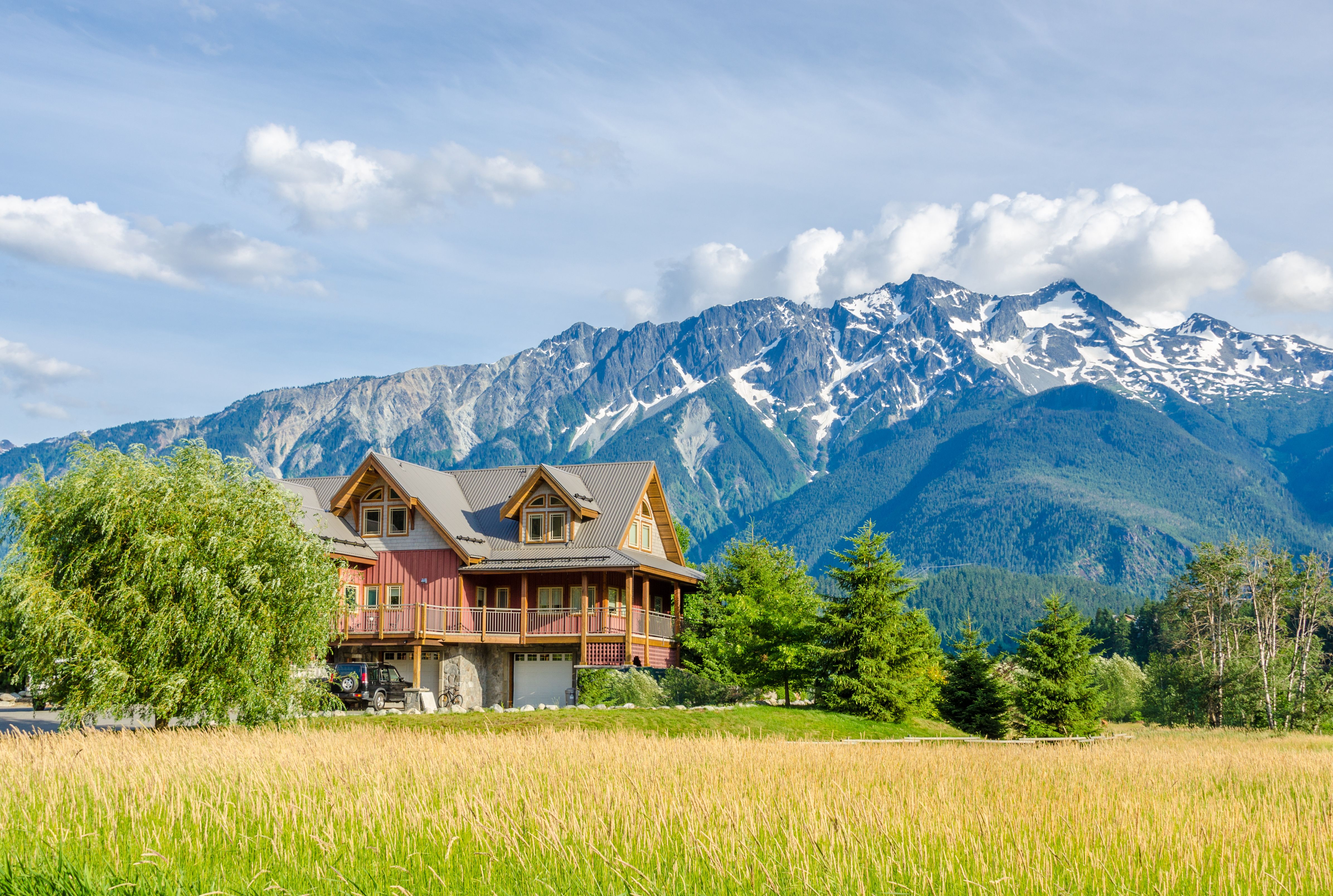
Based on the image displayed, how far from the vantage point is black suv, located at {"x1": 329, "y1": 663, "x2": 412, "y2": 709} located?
3422 centimetres

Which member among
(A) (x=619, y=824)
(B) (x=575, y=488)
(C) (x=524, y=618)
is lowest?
(A) (x=619, y=824)

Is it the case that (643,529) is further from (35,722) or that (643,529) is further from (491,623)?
(35,722)

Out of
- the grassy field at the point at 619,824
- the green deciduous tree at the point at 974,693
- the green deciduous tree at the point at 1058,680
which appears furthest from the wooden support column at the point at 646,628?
the grassy field at the point at 619,824

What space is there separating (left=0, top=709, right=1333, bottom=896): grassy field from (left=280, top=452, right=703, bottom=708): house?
22474 mm

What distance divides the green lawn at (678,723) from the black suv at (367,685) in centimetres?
643

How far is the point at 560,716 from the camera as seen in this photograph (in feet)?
92.3

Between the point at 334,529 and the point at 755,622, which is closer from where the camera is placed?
the point at 755,622

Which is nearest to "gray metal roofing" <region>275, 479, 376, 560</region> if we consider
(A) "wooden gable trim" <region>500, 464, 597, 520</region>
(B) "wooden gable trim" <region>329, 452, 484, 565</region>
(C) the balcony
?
(B) "wooden gable trim" <region>329, 452, 484, 565</region>

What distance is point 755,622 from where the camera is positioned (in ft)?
121

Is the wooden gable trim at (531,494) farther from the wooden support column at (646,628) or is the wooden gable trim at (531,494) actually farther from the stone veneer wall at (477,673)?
the stone veneer wall at (477,673)

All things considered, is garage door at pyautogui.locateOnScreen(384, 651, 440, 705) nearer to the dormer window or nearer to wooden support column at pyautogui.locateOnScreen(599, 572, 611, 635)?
wooden support column at pyautogui.locateOnScreen(599, 572, 611, 635)

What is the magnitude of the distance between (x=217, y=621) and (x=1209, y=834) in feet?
55.9

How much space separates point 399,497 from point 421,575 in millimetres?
3088

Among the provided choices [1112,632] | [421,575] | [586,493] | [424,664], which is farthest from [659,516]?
[1112,632]
